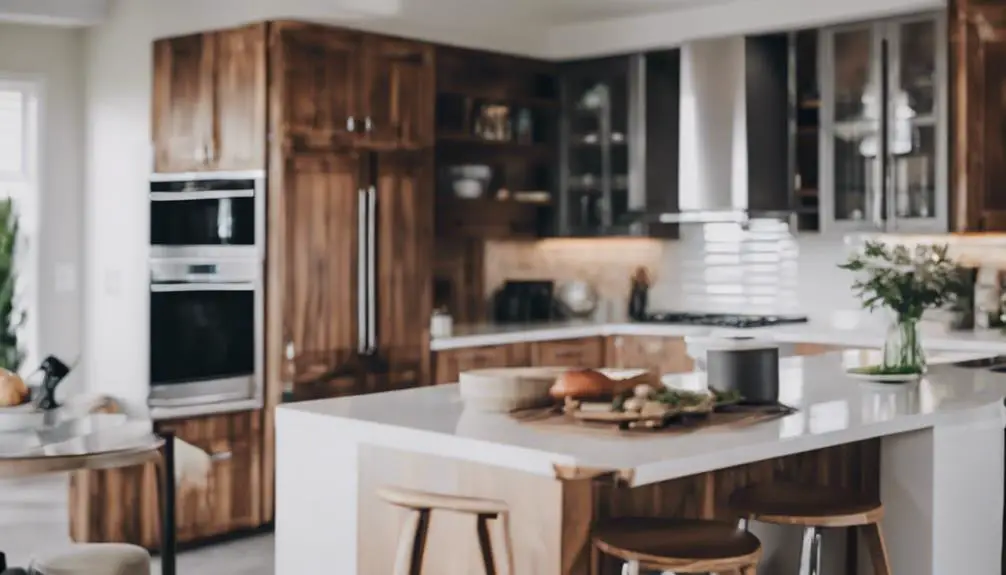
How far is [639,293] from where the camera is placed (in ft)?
25.0

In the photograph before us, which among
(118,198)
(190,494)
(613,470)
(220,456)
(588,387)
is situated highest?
(118,198)

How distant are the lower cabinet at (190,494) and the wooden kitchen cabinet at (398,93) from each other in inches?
58.9

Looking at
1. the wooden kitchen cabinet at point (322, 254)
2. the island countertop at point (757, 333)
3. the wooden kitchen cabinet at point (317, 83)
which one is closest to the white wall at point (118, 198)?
the wooden kitchen cabinet at point (322, 254)

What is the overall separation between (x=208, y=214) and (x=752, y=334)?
272 centimetres

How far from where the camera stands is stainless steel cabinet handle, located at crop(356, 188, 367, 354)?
20.4ft

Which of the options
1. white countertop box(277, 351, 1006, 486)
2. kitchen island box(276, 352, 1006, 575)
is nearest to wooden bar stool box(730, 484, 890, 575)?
kitchen island box(276, 352, 1006, 575)

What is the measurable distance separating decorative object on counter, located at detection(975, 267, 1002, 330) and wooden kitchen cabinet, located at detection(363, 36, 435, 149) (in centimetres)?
281

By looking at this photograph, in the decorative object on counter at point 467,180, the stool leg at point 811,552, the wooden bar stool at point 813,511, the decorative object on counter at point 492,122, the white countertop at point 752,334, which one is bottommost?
the stool leg at point 811,552

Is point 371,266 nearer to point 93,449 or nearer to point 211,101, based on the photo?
point 211,101

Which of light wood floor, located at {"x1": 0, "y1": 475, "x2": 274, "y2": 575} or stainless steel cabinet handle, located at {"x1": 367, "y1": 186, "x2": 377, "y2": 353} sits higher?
stainless steel cabinet handle, located at {"x1": 367, "y1": 186, "x2": 377, "y2": 353}

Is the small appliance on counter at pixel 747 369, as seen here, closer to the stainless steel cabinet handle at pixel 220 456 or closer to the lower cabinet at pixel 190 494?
the lower cabinet at pixel 190 494

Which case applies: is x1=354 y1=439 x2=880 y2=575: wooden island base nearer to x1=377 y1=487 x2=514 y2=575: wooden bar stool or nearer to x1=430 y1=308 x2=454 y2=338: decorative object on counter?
x1=377 y1=487 x2=514 y2=575: wooden bar stool

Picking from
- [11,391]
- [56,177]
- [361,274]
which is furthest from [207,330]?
[11,391]

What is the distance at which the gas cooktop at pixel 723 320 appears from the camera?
683 centimetres
